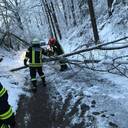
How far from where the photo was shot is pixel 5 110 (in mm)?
6227

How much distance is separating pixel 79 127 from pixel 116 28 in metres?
14.5

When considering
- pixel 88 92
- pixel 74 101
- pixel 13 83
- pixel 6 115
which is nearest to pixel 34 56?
pixel 13 83

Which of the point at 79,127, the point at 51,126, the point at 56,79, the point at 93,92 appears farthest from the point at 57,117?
the point at 56,79

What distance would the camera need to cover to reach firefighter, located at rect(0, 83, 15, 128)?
6.11 m

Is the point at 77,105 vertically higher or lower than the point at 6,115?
lower

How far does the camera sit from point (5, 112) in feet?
20.4

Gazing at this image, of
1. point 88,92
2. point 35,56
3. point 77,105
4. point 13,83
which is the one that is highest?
point 35,56

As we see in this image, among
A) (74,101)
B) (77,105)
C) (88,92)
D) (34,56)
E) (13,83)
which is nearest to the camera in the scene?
(77,105)

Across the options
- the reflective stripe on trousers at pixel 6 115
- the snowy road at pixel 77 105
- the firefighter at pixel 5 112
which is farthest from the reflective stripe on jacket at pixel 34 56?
the reflective stripe on trousers at pixel 6 115

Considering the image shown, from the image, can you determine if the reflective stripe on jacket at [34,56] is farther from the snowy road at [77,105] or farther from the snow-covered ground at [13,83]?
the snow-covered ground at [13,83]

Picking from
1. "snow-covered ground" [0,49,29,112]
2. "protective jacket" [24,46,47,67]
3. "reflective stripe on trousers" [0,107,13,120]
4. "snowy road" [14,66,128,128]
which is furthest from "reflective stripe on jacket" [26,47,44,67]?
"reflective stripe on trousers" [0,107,13,120]

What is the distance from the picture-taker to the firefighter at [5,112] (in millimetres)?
6109

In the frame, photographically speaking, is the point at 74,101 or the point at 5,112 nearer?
the point at 5,112

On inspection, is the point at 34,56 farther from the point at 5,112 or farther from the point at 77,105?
the point at 5,112
